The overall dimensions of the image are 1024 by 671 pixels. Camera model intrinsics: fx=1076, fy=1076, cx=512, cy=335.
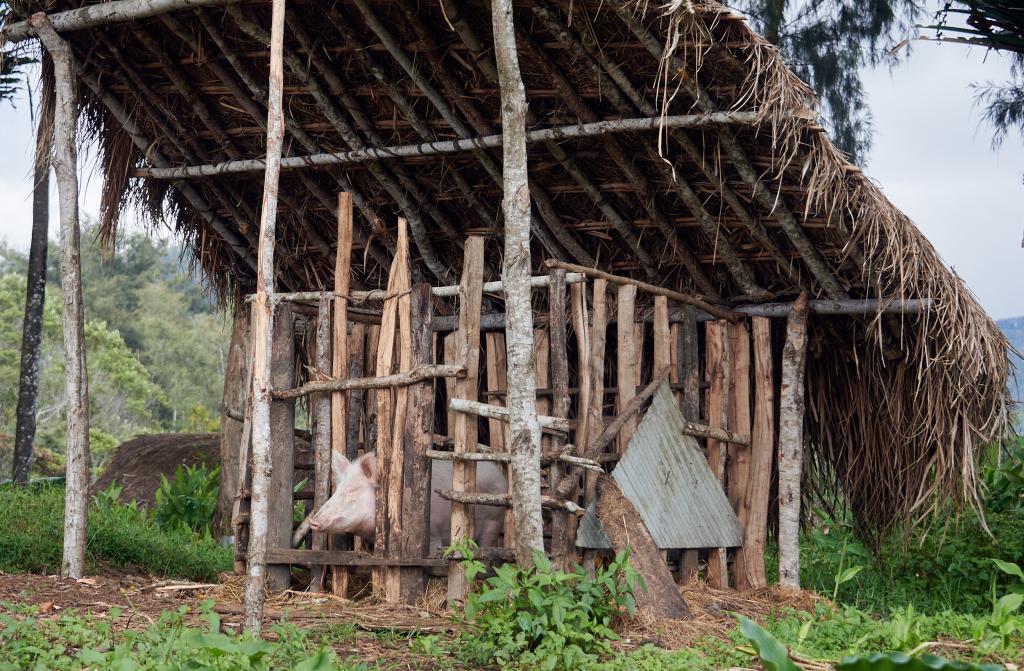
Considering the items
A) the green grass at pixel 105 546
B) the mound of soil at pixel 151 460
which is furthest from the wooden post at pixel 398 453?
the mound of soil at pixel 151 460

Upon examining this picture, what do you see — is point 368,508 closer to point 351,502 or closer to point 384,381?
point 351,502

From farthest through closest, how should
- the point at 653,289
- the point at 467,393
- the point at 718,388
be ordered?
the point at 718,388
the point at 653,289
the point at 467,393

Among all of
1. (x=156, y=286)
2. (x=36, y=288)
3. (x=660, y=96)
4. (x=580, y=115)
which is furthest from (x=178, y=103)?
(x=156, y=286)

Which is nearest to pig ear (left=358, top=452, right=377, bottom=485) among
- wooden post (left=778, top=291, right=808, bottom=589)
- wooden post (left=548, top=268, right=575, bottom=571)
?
wooden post (left=548, top=268, right=575, bottom=571)

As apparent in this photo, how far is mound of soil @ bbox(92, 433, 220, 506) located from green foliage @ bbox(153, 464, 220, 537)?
74cm

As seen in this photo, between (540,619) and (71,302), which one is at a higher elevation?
(71,302)

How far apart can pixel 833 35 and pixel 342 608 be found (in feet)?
32.3

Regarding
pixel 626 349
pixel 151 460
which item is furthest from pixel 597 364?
pixel 151 460

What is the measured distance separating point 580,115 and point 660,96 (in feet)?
1.51

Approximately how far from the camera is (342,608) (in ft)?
16.8

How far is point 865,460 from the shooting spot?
6.69 m

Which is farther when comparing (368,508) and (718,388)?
(718,388)

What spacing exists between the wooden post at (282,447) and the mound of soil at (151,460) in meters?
4.69

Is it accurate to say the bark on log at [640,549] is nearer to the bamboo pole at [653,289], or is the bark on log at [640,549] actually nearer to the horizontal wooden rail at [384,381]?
the horizontal wooden rail at [384,381]
